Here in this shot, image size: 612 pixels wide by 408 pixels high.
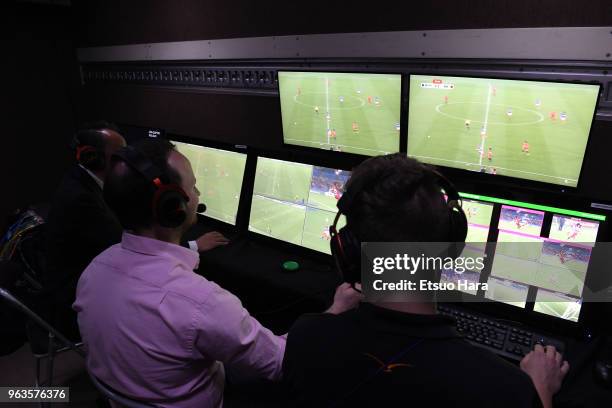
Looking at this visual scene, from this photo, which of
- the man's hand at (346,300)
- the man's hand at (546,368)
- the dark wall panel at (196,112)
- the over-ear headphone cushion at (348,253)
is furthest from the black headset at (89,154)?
the man's hand at (546,368)

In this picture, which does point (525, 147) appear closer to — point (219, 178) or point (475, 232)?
point (475, 232)

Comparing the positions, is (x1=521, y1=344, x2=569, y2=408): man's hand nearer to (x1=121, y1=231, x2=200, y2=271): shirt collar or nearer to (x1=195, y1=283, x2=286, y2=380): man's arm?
(x1=195, y1=283, x2=286, y2=380): man's arm

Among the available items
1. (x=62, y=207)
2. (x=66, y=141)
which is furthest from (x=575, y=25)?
(x=66, y=141)

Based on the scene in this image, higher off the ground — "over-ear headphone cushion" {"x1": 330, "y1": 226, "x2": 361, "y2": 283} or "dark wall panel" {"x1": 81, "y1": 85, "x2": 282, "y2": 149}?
Answer: "dark wall panel" {"x1": 81, "y1": 85, "x2": 282, "y2": 149}

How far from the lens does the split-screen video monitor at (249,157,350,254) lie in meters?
1.67

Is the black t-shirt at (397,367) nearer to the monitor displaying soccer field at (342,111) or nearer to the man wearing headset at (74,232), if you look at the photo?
the monitor displaying soccer field at (342,111)

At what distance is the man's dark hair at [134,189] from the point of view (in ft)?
3.55

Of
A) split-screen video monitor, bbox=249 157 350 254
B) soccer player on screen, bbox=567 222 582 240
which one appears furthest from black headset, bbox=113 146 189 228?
soccer player on screen, bbox=567 222 582 240

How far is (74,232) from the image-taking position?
68.5 inches

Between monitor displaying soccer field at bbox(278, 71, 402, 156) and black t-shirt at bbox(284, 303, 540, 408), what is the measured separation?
1.12m

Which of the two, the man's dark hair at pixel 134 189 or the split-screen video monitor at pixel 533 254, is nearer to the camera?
the man's dark hair at pixel 134 189

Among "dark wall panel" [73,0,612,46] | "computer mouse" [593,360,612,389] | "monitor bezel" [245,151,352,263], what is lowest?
"computer mouse" [593,360,612,389]

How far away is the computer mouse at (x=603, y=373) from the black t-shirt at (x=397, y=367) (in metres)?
0.47

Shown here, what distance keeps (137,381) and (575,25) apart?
70.3 inches
